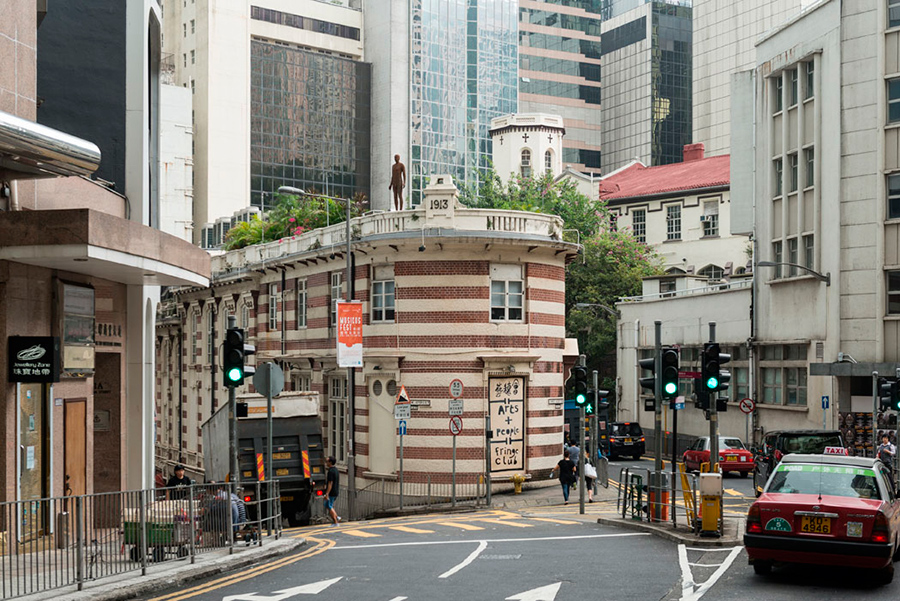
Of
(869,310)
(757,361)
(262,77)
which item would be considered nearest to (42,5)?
(869,310)

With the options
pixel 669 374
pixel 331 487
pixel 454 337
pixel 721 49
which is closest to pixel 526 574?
pixel 669 374

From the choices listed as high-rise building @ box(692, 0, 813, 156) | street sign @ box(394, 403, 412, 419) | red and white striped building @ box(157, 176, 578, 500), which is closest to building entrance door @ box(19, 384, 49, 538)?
street sign @ box(394, 403, 412, 419)

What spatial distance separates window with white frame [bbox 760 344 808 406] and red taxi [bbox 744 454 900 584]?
1162 inches

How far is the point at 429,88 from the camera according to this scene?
384 ft

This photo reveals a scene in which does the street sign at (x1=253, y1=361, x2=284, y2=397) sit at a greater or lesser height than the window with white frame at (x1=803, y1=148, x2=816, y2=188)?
lesser

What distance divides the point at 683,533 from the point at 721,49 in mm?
115652

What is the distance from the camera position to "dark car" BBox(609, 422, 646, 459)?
170ft

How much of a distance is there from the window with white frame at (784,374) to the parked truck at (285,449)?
68.5 ft

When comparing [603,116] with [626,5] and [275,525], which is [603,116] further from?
[275,525]

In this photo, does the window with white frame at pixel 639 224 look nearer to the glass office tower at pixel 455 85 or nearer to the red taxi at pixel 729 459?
the glass office tower at pixel 455 85

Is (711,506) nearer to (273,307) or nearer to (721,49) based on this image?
(273,307)

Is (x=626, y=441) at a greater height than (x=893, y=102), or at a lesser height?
lesser

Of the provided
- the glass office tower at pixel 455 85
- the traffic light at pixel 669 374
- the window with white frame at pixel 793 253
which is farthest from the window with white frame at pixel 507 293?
the glass office tower at pixel 455 85

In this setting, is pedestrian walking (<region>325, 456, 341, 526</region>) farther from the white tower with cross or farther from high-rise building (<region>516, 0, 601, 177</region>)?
high-rise building (<region>516, 0, 601, 177</region>)
